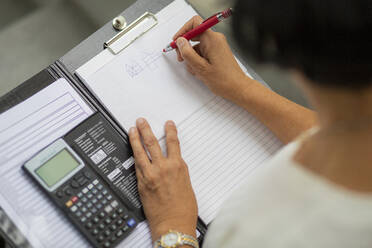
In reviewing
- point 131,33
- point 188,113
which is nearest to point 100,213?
point 188,113

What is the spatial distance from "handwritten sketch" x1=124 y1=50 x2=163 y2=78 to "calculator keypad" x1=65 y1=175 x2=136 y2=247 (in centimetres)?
20

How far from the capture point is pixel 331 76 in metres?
0.31

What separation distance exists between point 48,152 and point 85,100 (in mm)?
113

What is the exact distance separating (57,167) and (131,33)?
0.28 m

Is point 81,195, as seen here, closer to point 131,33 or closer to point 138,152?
point 138,152

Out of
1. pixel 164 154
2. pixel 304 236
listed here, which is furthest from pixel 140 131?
pixel 304 236

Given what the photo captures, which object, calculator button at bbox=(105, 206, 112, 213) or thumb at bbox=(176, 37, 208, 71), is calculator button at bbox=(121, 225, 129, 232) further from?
thumb at bbox=(176, 37, 208, 71)

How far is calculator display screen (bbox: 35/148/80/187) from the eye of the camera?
548 mm

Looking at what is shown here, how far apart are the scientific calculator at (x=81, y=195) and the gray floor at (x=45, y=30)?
1.41 feet

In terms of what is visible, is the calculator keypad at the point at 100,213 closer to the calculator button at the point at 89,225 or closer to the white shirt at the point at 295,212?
the calculator button at the point at 89,225

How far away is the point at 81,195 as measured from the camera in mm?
550

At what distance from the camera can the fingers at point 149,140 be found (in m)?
0.60

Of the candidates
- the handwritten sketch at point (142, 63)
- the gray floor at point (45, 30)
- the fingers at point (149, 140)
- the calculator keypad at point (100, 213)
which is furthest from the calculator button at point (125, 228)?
the gray floor at point (45, 30)

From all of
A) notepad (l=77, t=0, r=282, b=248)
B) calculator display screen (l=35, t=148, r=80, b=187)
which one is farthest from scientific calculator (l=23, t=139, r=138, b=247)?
notepad (l=77, t=0, r=282, b=248)
